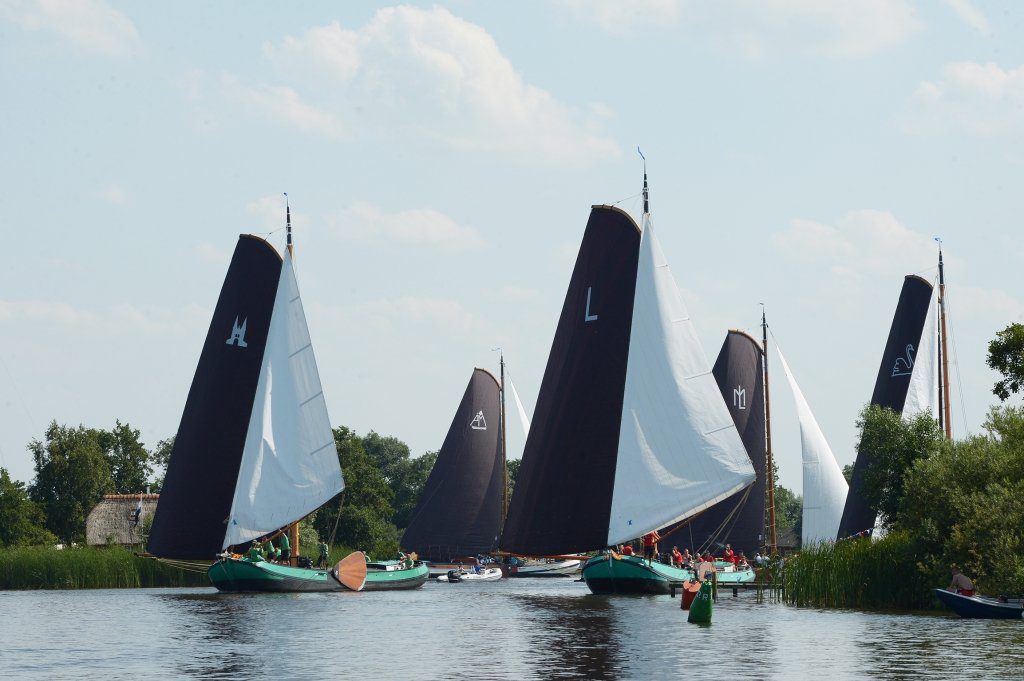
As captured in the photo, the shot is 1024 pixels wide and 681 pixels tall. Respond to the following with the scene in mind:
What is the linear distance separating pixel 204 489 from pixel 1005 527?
131 feet

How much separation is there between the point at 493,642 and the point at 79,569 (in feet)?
143

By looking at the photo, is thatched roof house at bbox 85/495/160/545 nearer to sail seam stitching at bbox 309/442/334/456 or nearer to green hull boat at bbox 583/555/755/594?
sail seam stitching at bbox 309/442/334/456

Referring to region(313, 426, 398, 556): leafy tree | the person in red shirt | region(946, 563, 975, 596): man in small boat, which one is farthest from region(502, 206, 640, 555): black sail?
region(313, 426, 398, 556): leafy tree

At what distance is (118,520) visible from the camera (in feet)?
384

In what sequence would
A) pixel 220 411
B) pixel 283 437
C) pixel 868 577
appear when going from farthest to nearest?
pixel 220 411
pixel 283 437
pixel 868 577

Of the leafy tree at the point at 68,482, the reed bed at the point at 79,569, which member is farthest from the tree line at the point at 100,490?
the reed bed at the point at 79,569

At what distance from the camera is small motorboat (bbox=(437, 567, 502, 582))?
98.2 meters

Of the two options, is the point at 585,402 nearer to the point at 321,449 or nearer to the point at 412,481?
the point at 321,449

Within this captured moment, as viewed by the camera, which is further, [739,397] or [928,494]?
[739,397]

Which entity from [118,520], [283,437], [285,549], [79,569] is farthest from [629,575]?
[118,520]

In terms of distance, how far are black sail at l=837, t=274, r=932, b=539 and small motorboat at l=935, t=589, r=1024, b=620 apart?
27319 millimetres

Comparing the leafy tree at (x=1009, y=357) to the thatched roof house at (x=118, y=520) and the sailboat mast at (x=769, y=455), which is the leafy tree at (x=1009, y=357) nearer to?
the sailboat mast at (x=769, y=455)

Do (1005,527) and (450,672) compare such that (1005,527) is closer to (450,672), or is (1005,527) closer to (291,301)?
(450,672)

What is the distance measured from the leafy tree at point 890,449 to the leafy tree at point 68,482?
8033 cm
